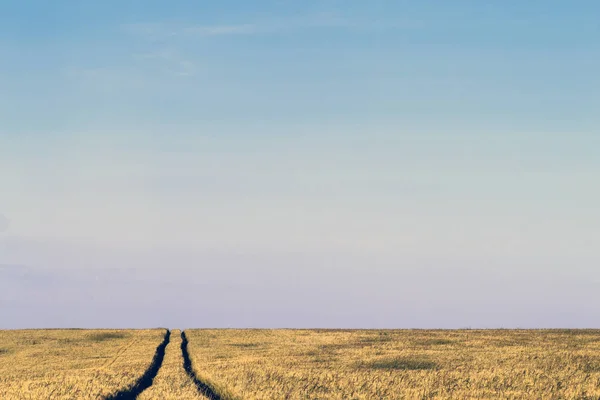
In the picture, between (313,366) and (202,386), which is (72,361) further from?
(202,386)

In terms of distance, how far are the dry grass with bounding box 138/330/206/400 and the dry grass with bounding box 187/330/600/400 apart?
1178 millimetres

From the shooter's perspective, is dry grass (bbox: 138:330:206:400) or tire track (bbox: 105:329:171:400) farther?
tire track (bbox: 105:329:171:400)

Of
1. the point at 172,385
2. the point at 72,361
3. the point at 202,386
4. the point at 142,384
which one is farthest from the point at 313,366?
the point at 72,361

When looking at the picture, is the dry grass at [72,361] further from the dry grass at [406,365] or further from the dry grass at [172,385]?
the dry grass at [406,365]

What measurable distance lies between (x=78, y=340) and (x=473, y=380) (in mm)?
45542

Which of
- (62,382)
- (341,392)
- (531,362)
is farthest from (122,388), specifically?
(531,362)

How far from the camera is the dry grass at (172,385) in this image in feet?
93.1

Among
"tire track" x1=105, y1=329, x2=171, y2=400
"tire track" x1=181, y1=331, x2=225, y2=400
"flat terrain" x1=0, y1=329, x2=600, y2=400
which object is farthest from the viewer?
"tire track" x1=105, y1=329, x2=171, y2=400

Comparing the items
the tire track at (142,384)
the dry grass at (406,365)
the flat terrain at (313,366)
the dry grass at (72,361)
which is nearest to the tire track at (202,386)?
the flat terrain at (313,366)

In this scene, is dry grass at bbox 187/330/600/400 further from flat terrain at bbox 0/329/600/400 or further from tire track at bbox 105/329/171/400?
tire track at bbox 105/329/171/400

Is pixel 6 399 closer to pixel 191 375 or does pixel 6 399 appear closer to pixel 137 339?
pixel 191 375

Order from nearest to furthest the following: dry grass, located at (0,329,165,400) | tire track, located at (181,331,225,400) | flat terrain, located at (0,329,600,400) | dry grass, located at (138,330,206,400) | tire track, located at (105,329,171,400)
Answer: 1. dry grass, located at (138,330,206,400)
2. flat terrain, located at (0,329,600,400)
3. tire track, located at (181,331,225,400)
4. tire track, located at (105,329,171,400)
5. dry grass, located at (0,329,165,400)

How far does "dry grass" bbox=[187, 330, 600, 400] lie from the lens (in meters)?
28.9

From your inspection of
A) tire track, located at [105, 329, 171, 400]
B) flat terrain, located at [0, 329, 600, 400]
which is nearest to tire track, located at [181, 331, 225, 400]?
flat terrain, located at [0, 329, 600, 400]
